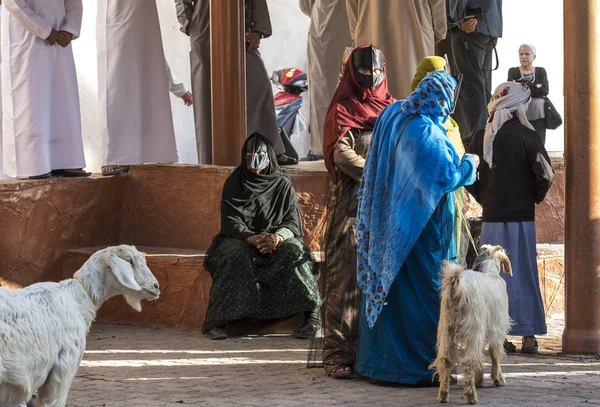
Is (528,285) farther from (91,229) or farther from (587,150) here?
(91,229)

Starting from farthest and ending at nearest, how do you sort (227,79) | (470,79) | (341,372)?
(470,79) → (227,79) → (341,372)

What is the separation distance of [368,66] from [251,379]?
6.88ft

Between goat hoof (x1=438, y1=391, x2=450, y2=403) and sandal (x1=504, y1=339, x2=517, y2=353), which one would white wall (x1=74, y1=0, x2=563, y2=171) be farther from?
goat hoof (x1=438, y1=391, x2=450, y2=403)

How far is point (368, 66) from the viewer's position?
714 centimetres

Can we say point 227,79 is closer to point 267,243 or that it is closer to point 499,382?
point 267,243

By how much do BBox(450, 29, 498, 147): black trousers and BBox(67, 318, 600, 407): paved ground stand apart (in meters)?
2.82

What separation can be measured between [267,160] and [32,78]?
225cm

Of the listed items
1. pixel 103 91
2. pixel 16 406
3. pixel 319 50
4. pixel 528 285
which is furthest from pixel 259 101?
pixel 16 406

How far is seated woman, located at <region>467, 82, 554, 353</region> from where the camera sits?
7953 mm

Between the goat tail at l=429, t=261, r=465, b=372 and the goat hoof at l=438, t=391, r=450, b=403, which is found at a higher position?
the goat tail at l=429, t=261, r=465, b=372

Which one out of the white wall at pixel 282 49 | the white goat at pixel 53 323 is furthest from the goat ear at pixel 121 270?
the white wall at pixel 282 49

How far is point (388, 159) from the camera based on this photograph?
21.6 ft

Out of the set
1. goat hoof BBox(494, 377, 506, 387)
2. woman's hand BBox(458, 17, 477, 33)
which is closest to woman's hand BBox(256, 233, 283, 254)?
goat hoof BBox(494, 377, 506, 387)

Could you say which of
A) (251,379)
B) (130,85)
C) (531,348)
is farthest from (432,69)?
(130,85)
